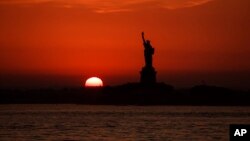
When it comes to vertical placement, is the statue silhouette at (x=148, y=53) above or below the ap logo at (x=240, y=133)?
above

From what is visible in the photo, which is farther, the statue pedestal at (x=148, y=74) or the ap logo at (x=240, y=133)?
the statue pedestal at (x=148, y=74)

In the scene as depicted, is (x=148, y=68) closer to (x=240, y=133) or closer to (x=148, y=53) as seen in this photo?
(x=148, y=53)

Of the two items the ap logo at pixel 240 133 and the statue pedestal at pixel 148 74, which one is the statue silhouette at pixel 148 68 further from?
the ap logo at pixel 240 133

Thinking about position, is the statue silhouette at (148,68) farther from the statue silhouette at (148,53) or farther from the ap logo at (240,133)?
the ap logo at (240,133)

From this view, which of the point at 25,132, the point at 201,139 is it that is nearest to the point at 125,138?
the point at 201,139

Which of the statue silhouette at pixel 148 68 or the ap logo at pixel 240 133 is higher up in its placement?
the statue silhouette at pixel 148 68

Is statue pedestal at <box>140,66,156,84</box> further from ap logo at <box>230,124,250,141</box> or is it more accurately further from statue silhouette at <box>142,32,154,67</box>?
ap logo at <box>230,124,250,141</box>

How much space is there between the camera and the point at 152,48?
7738cm

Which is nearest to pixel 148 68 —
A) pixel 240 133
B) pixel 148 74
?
pixel 148 74

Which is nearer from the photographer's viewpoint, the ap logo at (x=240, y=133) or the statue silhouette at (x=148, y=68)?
the ap logo at (x=240, y=133)

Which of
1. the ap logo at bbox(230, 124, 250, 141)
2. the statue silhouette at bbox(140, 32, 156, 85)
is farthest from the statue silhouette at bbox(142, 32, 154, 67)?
the ap logo at bbox(230, 124, 250, 141)

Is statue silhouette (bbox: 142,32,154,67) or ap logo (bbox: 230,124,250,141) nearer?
ap logo (bbox: 230,124,250,141)

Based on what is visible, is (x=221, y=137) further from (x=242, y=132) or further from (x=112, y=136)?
(x=242, y=132)

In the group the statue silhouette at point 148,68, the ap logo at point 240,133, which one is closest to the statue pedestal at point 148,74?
the statue silhouette at point 148,68
